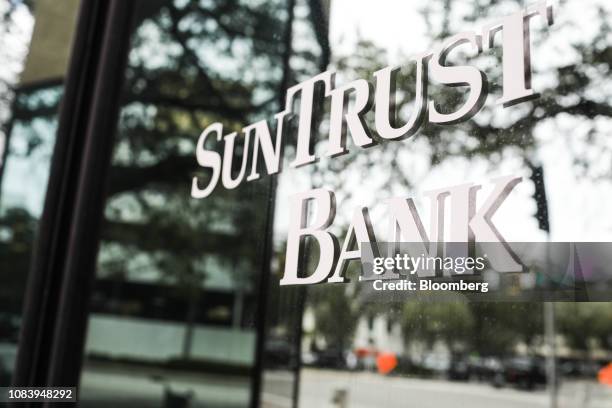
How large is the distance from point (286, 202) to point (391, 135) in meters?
0.32

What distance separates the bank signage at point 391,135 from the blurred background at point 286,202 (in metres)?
0.02

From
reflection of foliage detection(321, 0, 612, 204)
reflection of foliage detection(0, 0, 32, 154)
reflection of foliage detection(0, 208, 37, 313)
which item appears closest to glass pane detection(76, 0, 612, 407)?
reflection of foliage detection(321, 0, 612, 204)

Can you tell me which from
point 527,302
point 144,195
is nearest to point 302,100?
point 527,302

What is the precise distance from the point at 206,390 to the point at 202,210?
89cm

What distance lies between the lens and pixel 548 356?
1.49 m

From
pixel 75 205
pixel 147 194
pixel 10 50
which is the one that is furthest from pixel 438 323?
pixel 10 50

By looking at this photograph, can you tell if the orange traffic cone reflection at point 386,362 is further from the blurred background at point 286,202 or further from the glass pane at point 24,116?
the glass pane at point 24,116

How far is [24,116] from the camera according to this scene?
8.10ft

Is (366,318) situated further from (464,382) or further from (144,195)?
(144,195)

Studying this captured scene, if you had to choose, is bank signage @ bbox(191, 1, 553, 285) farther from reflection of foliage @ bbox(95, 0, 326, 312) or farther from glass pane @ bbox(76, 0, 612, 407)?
reflection of foliage @ bbox(95, 0, 326, 312)

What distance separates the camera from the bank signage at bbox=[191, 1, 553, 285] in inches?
39.9

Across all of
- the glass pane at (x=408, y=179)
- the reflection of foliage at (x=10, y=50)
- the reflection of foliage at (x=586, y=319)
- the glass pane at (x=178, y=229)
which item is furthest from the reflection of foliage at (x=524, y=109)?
the reflection of foliage at (x=10, y=50)

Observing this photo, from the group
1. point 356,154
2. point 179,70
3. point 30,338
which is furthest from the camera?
point 179,70

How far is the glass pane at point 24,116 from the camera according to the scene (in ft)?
7.58
